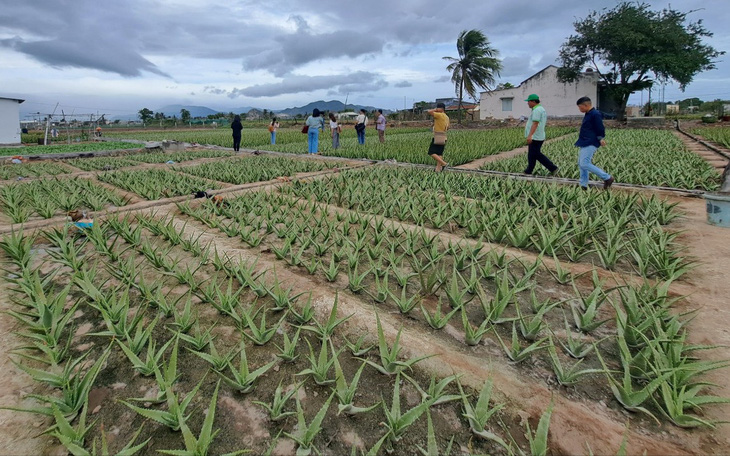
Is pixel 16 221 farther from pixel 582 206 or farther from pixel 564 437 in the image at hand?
pixel 582 206

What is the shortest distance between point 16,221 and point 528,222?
605 centimetres

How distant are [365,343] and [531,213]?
3.08 meters

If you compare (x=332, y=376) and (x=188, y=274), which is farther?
(x=188, y=274)

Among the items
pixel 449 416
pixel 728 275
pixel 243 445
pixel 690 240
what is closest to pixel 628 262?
pixel 728 275

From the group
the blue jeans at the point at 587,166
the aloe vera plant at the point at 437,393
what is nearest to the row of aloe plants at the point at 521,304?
the aloe vera plant at the point at 437,393

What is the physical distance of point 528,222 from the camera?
397cm

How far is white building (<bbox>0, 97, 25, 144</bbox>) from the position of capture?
2359 cm

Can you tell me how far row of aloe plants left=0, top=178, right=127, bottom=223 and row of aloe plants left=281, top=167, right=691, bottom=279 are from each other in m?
2.73

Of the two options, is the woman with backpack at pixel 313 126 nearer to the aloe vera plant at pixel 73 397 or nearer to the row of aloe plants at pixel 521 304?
the row of aloe plants at pixel 521 304

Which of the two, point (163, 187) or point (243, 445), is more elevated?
point (163, 187)

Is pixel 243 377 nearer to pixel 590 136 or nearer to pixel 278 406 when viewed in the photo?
pixel 278 406

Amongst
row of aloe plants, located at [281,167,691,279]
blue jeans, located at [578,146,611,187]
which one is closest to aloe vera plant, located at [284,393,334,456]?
row of aloe plants, located at [281,167,691,279]

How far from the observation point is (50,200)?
555cm

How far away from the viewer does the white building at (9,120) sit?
23.6 metres
